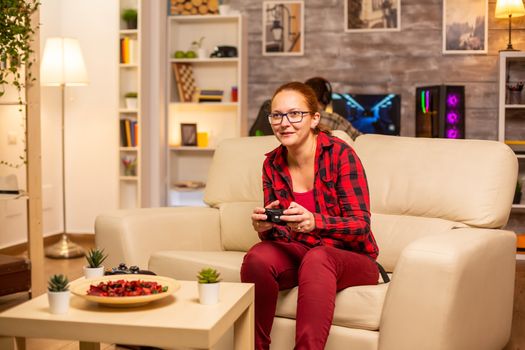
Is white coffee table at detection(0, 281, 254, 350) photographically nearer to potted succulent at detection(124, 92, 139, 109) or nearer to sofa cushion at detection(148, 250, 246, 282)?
sofa cushion at detection(148, 250, 246, 282)

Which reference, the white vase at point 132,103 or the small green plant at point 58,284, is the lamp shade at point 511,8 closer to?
the white vase at point 132,103

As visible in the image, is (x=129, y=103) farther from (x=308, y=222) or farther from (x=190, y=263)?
(x=308, y=222)

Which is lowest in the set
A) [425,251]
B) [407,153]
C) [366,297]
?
[366,297]

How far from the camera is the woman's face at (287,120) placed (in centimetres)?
260

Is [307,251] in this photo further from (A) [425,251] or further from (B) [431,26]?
(B) [431,26]

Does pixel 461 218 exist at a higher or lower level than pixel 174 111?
lower

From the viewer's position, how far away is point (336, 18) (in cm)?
602

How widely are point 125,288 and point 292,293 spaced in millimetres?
702

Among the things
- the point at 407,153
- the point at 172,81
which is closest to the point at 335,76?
the point at 172,81

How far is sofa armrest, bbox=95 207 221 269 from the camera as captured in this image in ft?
10.1

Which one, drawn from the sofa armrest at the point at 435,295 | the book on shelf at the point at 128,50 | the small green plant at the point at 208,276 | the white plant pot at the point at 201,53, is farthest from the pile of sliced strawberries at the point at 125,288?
the white plant pot at the point at 201,53

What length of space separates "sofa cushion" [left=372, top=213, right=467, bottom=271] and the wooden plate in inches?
41.8

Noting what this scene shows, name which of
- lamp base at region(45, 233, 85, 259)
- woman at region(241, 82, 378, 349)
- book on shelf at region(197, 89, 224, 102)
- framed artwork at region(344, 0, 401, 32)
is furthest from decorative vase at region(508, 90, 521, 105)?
lamp base at region(45, 233, 85, 259)

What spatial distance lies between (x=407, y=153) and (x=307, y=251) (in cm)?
73
